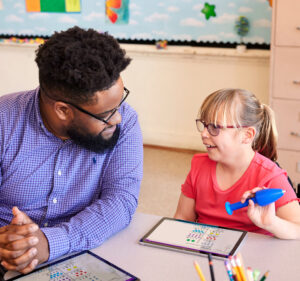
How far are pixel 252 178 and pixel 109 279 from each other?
620mm

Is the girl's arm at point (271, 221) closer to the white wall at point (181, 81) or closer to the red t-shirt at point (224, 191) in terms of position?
the red t-shirt at point (224, 191)

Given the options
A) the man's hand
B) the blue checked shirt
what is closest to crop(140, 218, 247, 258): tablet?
the blue checked shirt

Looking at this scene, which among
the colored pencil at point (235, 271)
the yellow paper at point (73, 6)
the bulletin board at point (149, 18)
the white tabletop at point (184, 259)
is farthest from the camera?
the yellow paper at point (73, 6)

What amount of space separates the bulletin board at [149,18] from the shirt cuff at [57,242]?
2708mm

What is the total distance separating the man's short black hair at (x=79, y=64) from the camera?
1260mm

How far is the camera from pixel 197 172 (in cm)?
162

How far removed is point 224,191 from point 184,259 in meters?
0.43

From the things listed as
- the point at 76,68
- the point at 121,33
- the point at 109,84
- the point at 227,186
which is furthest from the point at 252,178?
the point at 121,33

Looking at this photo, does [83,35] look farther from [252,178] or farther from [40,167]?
[252,178]

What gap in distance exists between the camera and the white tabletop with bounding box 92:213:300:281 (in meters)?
1.08

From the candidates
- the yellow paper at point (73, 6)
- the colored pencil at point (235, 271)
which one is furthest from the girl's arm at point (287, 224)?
the yellow paper at point (73, 6)

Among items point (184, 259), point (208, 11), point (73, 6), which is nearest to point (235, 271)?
point (184, 259)

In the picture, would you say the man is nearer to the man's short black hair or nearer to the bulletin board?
the man's short black hair

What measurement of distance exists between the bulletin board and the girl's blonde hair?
2107 mm
